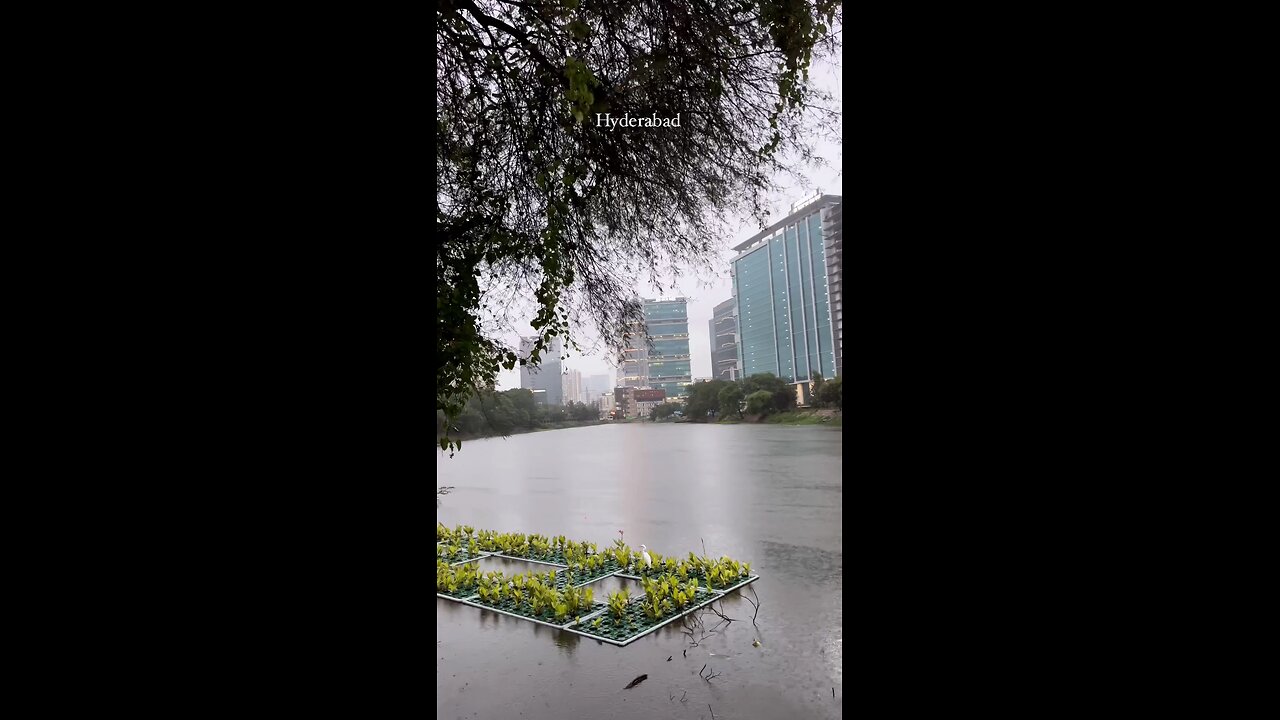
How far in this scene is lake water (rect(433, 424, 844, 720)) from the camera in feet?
7.42

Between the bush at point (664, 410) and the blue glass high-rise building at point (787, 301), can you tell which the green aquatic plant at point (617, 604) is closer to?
the bush at point (664, 410)

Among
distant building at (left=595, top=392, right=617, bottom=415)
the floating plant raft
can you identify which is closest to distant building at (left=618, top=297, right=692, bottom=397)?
distant building at (left=595, top=392, right=617, bottom=415)

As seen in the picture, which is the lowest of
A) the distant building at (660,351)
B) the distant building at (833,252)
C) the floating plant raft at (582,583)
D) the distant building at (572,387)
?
the floating plant raft at (582,583)

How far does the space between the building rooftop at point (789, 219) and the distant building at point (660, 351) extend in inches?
15.3

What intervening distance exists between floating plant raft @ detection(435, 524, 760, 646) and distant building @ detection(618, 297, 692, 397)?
0.98 metres

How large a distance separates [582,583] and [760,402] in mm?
1381

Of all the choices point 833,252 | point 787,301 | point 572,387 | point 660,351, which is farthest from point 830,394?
point 572,387

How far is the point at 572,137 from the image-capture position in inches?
72.2

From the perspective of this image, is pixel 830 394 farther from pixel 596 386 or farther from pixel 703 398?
pixel 596 386

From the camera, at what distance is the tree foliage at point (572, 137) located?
1484mm

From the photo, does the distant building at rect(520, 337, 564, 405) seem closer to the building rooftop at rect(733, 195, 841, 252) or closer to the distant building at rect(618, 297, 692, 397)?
the distant building at rect(618, 297, 692, 397)

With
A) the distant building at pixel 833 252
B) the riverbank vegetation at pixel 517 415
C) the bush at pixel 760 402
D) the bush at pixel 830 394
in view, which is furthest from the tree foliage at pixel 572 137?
the bush at pixel 760 402
